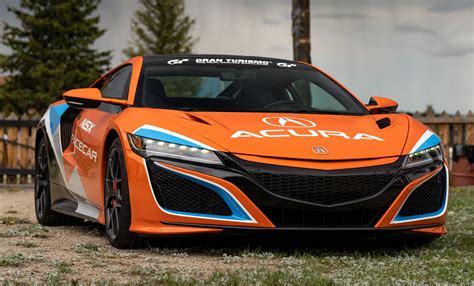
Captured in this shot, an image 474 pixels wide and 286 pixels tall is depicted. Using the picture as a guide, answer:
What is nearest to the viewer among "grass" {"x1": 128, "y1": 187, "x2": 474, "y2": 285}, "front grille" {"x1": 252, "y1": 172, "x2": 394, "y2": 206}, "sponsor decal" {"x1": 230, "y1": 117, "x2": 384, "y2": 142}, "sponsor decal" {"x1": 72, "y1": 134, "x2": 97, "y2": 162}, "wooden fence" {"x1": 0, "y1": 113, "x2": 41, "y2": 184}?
"grass" {"x1": 128, "y1": 187, "x2": 474, "y2": 285}

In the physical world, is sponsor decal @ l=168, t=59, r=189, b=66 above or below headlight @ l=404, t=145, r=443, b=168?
above

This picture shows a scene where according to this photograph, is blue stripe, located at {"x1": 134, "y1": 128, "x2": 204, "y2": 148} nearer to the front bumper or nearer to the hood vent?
the front bumper

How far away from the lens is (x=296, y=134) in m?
6.04

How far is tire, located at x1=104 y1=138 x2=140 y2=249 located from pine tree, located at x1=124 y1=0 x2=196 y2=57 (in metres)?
61.1

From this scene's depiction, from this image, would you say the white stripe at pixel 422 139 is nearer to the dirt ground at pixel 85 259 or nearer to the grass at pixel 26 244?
the dirt ground at pixel 85 259

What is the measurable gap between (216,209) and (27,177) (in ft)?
48.7

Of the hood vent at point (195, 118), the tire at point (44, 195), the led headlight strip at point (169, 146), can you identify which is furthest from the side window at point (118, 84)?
the tire at point (44, 195)

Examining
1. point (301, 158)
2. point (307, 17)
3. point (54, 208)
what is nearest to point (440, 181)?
point (301, 158)

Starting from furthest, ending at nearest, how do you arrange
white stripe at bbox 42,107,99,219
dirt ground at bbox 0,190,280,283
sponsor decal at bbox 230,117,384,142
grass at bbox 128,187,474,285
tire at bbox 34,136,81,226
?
tire at bbox 34,136,81,226 → white stripe at bbox 42,107,99,219 → sponsor decal at bbox 230,117,384,142 → dirt ground at bbox 0,190,280,283 → grass at bbox 128,187,474,285

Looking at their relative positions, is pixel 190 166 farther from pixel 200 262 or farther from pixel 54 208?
pixel 54 208

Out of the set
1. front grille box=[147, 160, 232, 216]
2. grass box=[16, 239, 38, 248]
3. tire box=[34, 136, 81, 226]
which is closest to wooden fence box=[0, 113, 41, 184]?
tire box=[34, 136, 81, 226]

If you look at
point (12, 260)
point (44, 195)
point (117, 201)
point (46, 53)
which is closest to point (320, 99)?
point (117, 201)

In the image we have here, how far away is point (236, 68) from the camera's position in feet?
24.3

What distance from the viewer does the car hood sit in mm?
5824
